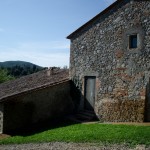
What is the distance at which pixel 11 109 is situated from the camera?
13500mm

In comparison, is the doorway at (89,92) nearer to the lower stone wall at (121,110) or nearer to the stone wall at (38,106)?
the lower stone wall at (121,110)

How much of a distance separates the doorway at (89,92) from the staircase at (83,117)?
14.1 inches

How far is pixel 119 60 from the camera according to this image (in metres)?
14.1

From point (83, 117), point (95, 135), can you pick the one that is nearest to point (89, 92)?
point (83, 117)

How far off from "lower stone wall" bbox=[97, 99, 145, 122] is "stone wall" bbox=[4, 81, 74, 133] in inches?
97.8

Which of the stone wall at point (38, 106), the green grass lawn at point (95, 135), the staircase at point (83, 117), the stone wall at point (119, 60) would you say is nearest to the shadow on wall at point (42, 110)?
the stone wall at point (38, 106)

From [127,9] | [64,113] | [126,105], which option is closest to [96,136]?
[126,105]

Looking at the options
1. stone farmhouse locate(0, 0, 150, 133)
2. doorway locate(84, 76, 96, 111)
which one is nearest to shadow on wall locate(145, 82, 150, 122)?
stone farmhouse locate(0, 0, 150, 133)

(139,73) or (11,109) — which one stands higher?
(139,73)

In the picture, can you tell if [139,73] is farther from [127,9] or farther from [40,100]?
[40,100]

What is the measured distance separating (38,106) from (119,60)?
5084 millimetres

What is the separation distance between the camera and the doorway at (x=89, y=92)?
51.1 ft

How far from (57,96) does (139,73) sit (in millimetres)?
5139

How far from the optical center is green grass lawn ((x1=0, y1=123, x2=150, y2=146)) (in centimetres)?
985
